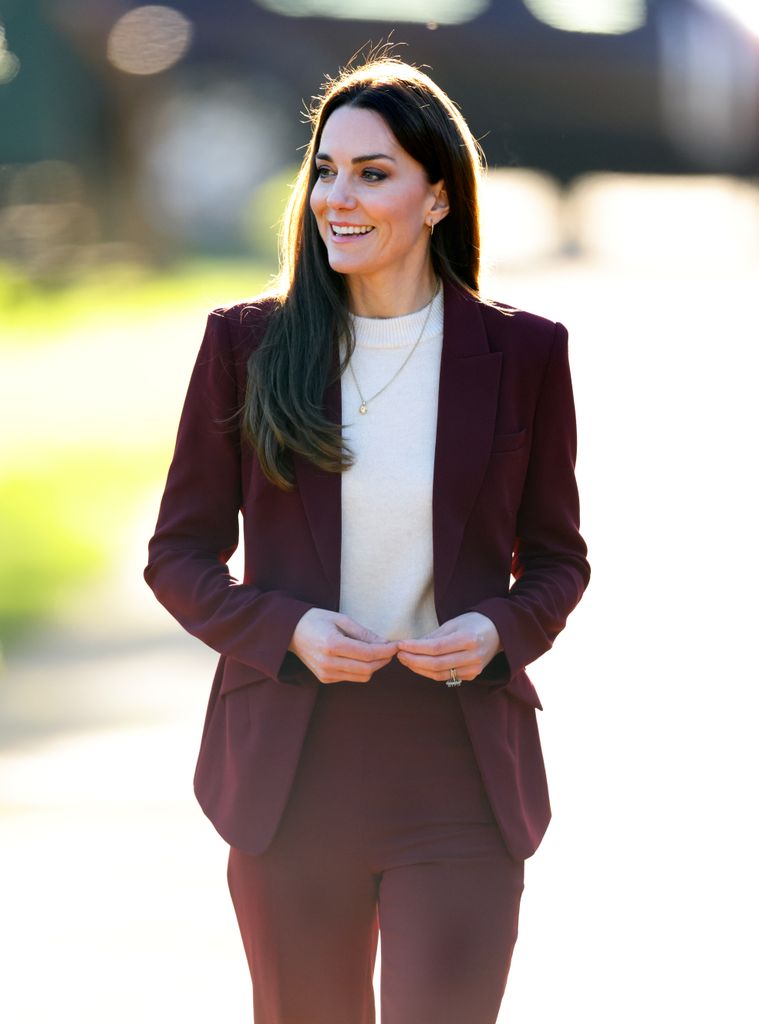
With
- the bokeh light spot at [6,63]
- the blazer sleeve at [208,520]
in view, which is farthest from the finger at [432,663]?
the bokeh light spot at [6,63]

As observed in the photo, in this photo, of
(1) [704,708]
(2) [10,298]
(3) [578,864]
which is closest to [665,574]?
(1) [704,708]

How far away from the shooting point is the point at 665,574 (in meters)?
8.60

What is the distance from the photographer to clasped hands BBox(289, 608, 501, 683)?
2.71 m

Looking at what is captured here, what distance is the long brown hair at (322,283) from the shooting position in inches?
113

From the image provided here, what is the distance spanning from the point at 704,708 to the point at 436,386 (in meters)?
3.81

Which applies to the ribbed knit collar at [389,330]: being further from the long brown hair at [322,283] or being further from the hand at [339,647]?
the hand at [339,647]

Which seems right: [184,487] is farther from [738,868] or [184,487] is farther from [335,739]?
[738,868]

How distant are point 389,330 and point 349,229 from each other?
0.62 feet

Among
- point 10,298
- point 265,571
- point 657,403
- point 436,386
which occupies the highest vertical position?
point 10,298

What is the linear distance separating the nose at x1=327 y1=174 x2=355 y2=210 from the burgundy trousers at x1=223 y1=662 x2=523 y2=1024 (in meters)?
0.75

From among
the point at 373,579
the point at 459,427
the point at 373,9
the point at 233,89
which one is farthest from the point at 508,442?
the point at 233,89

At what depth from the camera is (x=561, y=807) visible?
223 inches

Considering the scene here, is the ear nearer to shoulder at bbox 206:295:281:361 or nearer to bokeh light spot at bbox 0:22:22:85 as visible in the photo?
shoulder at bbox 206:295:281:361

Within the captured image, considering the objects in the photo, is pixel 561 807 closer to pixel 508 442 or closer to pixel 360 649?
pixel 508 442
